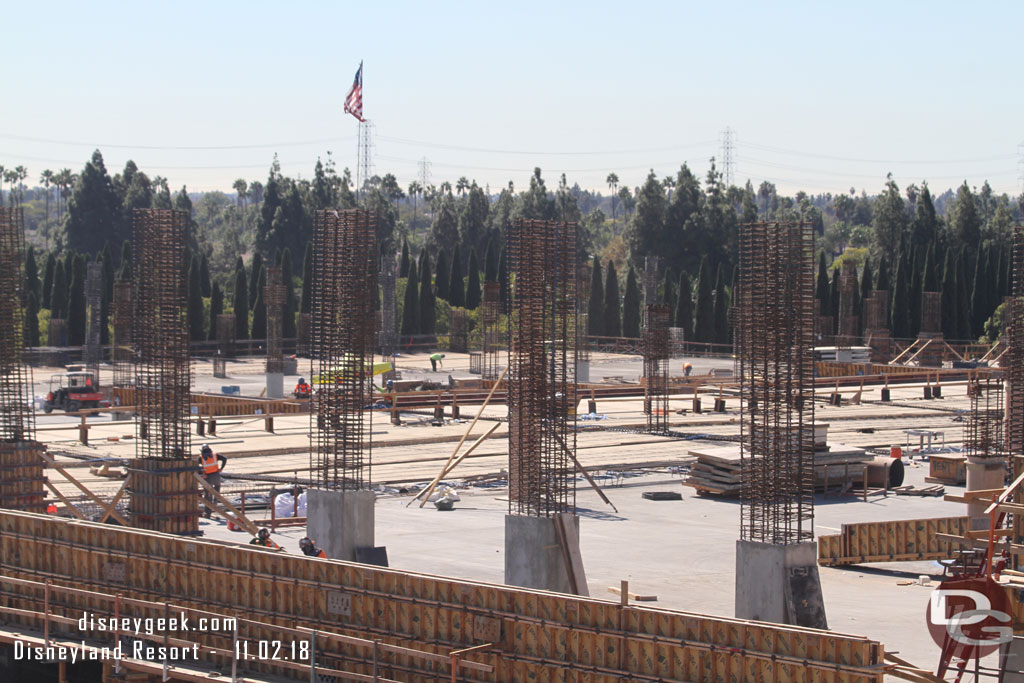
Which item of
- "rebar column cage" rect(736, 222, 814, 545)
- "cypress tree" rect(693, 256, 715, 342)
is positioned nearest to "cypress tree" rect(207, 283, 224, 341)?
"cypress tree" rect(693, 256, 715, 342)

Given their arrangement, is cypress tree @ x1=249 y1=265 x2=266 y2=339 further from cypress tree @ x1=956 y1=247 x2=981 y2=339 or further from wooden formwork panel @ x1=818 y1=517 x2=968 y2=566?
wooden formwork panel @ x1=818 y1=517 x2=968 y2=566

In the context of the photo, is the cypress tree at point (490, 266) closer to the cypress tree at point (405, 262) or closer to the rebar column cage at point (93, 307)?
the cypress tree at point (405, 262)

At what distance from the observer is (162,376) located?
24719 mm

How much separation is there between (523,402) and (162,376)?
7.04 m

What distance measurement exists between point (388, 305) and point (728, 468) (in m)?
41.5

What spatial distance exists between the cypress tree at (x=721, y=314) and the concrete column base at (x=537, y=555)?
2365 inches

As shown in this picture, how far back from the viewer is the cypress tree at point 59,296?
75.9 metres

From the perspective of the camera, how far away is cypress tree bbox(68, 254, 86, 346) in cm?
7488

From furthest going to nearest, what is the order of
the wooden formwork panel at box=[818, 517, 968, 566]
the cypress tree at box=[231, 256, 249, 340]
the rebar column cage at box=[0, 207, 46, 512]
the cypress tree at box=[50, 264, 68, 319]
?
the cypress tree at box=[231, 256, 249, 340] → the cypress tree at box=[50, 264, 68, 319] → the rebar column cage at box=[0, 207, 46, 512] → the wooden formwork panel at box=[818, 517, 968, 566]

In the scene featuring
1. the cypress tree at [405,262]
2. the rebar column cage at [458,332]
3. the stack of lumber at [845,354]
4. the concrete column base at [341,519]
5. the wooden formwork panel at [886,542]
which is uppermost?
the cypress tree at [405,262]

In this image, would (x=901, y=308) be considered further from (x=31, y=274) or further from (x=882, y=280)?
(x=31, y=274)

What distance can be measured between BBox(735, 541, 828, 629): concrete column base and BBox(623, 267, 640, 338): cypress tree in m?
64.5

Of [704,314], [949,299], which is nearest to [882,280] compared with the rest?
[949,299]

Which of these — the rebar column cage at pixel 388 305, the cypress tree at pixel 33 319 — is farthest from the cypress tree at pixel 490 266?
the cypress tree at pixel 33 319
